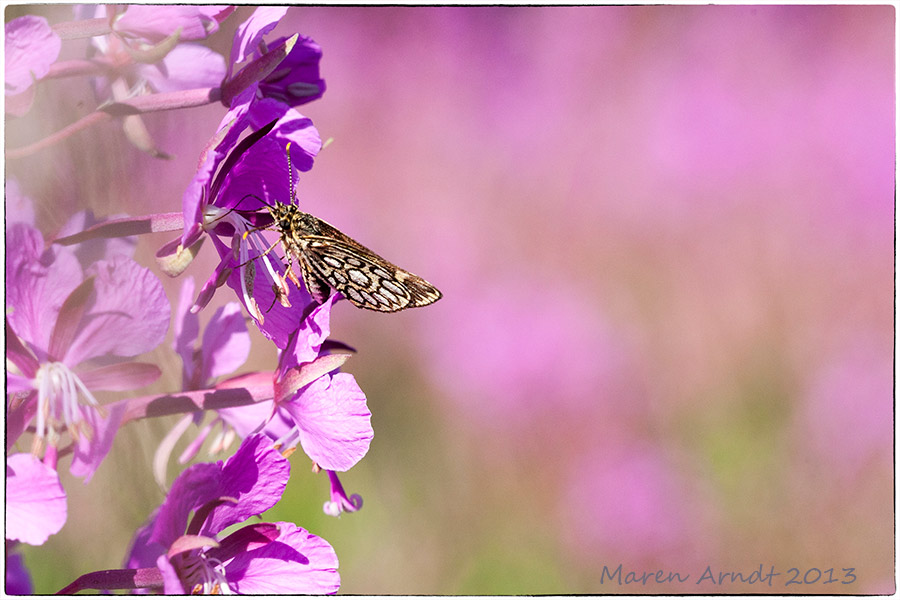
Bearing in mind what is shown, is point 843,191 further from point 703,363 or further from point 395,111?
point 395,111

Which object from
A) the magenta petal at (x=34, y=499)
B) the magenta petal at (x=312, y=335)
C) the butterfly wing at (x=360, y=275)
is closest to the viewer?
the magenta petal at (x=34, y=499)

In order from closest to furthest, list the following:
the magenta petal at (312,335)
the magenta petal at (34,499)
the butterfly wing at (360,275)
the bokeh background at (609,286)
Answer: the magenta petal at (34,499)
the magenta petal at (312,335)
the butterfly wing at (360,275)
the bokeh background at (609,286)

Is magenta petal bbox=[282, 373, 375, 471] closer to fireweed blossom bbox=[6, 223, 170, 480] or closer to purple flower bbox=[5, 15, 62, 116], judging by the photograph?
fireweed blossom bbox=[6, 223, 170, 480]

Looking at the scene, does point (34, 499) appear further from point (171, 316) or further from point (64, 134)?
point (64, 134)

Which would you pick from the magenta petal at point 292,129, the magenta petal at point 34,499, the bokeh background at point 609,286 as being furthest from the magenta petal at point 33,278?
the bokeh background at point 609,286

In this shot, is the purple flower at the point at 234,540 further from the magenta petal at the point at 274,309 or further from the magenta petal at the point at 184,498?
the magenta petal at the point at 274,309

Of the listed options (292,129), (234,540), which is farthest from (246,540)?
(292,129)

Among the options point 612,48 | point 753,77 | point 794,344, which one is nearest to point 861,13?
point 753,77
